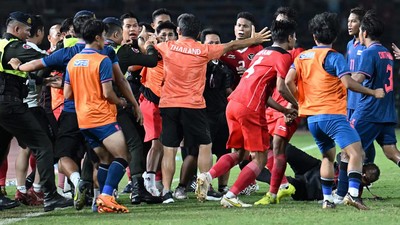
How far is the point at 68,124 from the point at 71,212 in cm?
123

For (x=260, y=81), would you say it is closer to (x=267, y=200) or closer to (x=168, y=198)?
(x=267, y=200)

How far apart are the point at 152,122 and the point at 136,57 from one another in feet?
4.11

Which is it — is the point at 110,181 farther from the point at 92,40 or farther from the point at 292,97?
the point at 292,97

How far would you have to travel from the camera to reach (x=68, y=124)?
11.8m

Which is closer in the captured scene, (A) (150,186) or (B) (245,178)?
(B) (245,178)

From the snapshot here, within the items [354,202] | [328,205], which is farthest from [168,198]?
[354,202]

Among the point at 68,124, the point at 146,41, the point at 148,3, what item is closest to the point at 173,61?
the point at 146,41

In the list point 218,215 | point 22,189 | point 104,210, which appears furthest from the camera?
point 22,189

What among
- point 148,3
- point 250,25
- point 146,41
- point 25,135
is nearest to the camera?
point 25,135

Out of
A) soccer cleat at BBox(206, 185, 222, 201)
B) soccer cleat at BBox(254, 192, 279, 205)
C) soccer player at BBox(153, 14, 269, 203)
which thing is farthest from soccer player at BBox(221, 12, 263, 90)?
soccer cleat at BBox(254, 192, 279, 205)

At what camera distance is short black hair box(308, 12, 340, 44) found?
10.5 meters

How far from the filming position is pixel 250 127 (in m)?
11.3

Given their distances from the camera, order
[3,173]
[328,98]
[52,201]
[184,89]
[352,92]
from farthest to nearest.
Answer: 1. [3,173]
2. [352,92]
3. [184,89]
4. [52,201]
5. [328,98]

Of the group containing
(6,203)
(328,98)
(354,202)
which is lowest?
(6,203)
